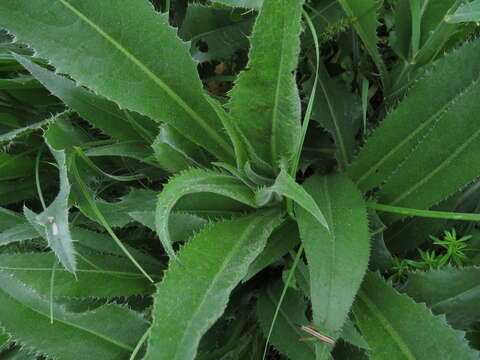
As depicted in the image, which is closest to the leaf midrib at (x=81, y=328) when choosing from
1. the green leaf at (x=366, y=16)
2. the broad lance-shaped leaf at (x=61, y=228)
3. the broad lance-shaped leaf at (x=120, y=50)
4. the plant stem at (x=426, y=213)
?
the broad lance-shaped leaf at (x=61, y=228)

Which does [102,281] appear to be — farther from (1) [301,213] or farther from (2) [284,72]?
(2) [284,72]

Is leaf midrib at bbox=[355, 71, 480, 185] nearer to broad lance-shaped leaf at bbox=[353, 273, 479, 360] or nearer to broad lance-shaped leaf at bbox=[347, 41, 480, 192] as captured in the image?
broad lance-shaped leaf at bbox=[347, 41, 480, 192]

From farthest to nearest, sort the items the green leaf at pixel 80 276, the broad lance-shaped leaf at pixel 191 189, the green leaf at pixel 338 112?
the green leaf at pixel 338 112
the green leaf at pixel 80 276
the broad lance-shaped leaf at pixel 191 189

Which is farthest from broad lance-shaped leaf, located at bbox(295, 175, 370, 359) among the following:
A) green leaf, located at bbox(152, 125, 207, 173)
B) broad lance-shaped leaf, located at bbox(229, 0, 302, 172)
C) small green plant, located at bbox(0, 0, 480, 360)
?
green leaf, located at bbox(152, 125, 207, 173)

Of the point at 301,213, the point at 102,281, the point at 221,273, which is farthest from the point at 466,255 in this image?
the point at 102,281

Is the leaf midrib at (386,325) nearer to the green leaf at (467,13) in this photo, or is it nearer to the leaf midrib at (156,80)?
the leaf midrib at (156,80)
